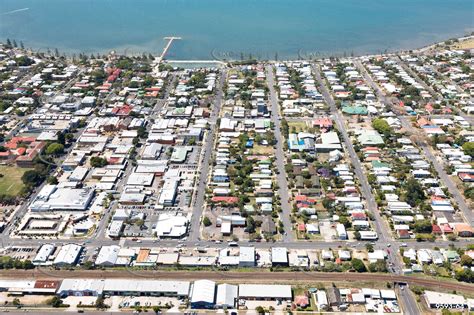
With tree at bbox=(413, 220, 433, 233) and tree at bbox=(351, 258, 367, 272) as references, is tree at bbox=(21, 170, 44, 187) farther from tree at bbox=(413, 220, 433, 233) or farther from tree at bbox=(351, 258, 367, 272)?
tree at bbox=(413, 220, 433, 233)

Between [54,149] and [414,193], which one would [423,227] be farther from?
[54,149]

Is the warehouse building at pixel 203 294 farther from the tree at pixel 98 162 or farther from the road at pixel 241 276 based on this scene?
the tree at pixel 98 162

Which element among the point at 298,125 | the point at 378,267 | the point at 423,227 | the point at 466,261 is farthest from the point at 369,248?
the point at 298,125

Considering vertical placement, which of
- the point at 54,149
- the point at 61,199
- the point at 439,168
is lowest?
the point at 61,199

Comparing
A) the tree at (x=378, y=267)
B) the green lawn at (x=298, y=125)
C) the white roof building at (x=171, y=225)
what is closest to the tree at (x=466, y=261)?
the tree at (x=378, y=267)

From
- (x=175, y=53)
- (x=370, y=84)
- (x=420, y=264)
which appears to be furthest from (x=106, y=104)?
(x=420, y=264)

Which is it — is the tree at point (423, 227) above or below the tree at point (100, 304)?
above
